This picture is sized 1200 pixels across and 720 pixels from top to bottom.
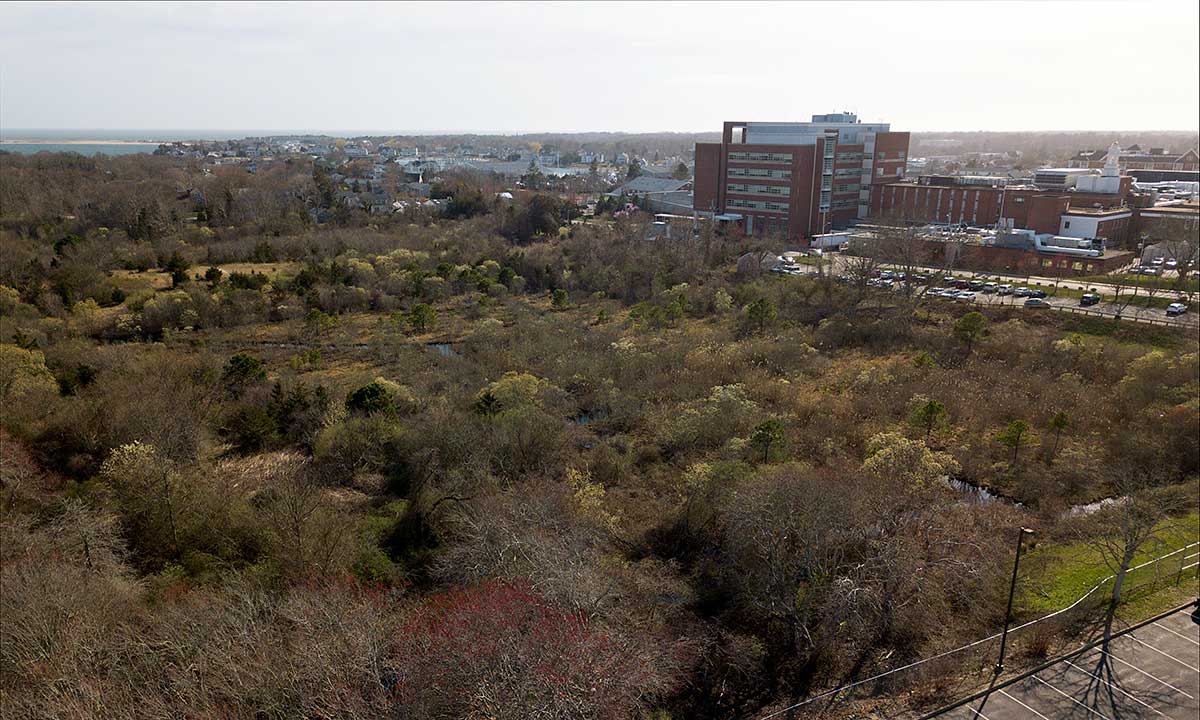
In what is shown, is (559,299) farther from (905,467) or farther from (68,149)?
(68,149)

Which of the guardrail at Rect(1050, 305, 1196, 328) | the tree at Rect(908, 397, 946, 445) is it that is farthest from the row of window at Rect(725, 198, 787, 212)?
the tree at Rect(908, 397, 946, 445)

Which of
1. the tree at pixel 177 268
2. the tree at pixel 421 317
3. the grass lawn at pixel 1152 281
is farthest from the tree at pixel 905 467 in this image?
the tree at pixel 177 268

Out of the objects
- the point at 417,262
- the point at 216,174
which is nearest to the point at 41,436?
the point at 417,262

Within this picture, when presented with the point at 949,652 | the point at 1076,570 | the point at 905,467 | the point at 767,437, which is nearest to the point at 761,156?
the point at 767,437

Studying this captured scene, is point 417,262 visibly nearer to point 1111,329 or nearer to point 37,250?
point 37,250

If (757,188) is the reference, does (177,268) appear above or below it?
below

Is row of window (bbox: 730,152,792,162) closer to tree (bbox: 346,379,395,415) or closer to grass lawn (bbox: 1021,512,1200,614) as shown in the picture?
tree (bbox: 346,379,395,415)
